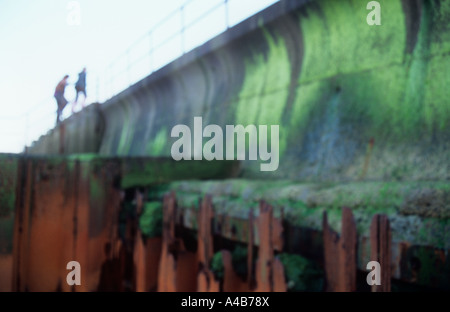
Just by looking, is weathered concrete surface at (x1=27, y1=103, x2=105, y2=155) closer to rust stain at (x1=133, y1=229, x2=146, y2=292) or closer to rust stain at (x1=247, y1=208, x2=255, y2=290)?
rust stain at (x1=133, y1=229, x2=146, y2=292)

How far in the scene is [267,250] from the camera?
215 cm

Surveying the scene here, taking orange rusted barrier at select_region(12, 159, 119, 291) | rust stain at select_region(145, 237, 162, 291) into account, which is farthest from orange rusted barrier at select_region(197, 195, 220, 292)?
orange rusted barrier at select_region(12, 159, 119, 291)

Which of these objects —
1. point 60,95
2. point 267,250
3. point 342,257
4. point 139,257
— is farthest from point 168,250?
point 60,95

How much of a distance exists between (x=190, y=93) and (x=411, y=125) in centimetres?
440

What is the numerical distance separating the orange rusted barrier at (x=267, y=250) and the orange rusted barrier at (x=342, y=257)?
12.8 inches

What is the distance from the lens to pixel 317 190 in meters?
2.38

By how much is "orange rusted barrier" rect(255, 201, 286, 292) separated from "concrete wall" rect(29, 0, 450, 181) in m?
1.07

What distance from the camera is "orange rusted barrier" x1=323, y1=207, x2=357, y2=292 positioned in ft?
5.59

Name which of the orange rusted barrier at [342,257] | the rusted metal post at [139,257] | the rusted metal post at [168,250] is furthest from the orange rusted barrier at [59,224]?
the orange rusted barrier at [342,257]

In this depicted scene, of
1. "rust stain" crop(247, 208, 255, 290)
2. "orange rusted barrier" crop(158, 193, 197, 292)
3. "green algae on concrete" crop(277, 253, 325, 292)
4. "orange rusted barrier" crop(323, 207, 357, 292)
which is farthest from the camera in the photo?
"orange rusted barrier" crop(158, 193, 197, 292)

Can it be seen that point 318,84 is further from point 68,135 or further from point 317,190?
point 68,135

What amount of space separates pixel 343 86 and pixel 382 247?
2132 millimetres

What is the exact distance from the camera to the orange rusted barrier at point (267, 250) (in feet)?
6.86
